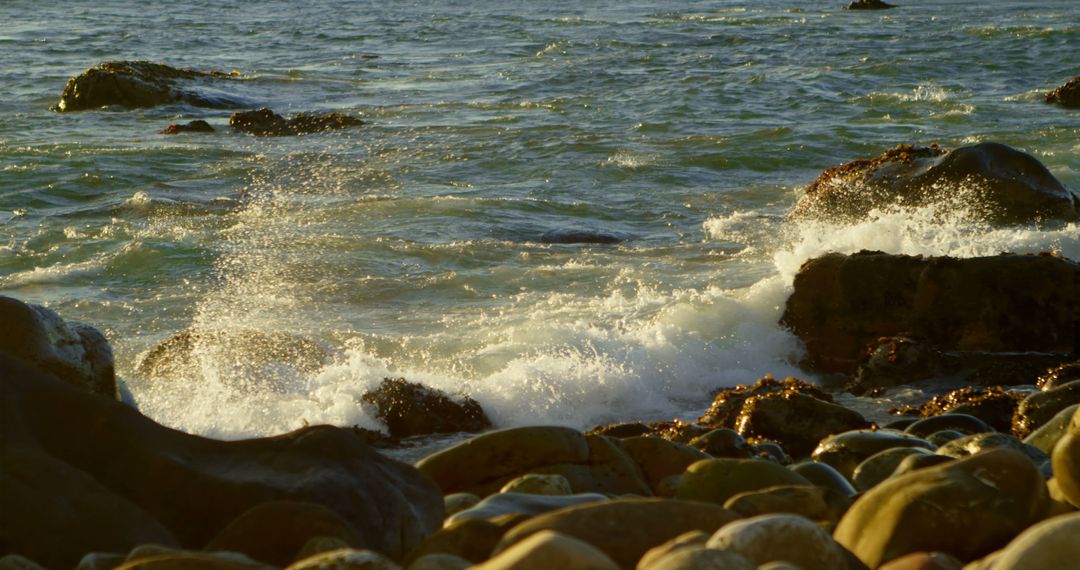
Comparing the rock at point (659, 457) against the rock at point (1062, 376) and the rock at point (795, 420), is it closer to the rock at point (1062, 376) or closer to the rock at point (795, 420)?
the rock at point (795, 420)

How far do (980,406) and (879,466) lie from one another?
1857 millimetres

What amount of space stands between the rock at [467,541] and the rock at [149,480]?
0.43m

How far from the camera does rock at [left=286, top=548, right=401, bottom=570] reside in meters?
3.00

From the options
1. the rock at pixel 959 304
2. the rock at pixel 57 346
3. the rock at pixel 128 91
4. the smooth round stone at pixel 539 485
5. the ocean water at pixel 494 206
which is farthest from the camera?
the rock at pixel 128 91

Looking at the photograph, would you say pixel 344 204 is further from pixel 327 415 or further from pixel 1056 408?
pixel 1056 408

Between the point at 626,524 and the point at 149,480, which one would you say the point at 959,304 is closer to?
the point at 626,524

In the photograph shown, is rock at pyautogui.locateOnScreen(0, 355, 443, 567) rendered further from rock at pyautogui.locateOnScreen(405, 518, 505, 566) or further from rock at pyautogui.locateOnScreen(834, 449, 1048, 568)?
rock at pyautogui.locateOnScreen(834, 449, 1048, 568)

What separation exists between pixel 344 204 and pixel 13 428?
29.8 feet

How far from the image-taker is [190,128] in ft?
57.5

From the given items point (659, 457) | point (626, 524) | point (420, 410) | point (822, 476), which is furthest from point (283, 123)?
point (626, 524)

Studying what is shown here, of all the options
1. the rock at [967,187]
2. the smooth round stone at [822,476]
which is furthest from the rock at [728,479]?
the rock at [967,187]

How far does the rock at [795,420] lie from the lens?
6.25m

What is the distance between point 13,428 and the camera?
4047 mm

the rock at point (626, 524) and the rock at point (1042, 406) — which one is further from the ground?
the rock at point (626, 524)
